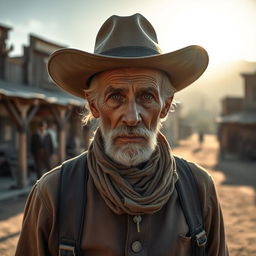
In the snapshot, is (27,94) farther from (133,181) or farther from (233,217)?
(133,181)

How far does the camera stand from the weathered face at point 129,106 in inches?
64.0

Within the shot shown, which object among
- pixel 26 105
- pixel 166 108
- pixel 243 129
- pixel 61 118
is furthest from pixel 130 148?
pixel 243 129

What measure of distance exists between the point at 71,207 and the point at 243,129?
22923 mm

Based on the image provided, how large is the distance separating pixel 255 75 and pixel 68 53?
80.5 ft

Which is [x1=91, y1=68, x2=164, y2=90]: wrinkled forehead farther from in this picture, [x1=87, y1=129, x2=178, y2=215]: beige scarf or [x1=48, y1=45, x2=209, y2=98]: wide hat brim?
[x1=87, y1=129, x2=178, y2=215]: beige scarf

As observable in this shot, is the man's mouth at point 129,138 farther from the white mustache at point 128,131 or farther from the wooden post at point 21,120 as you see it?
the wooden post at point 21,120

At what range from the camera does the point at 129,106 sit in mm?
1607

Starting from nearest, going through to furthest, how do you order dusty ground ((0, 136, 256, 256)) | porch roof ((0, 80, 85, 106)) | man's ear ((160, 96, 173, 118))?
man's ear ((160, 96, 173, 118))
dusty ground ((0, 136, 256, 256))
porch roof ((0, 80, 85, 106))

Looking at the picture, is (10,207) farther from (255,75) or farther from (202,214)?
(255,75)

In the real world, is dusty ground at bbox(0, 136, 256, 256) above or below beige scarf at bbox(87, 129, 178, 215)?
below

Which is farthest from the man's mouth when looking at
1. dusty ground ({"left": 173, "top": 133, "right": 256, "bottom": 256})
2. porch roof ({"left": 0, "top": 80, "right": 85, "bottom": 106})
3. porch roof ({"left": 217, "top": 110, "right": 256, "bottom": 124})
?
porch roof ({"left": 217, "top": 110, "right": 256, "bottom": 124})

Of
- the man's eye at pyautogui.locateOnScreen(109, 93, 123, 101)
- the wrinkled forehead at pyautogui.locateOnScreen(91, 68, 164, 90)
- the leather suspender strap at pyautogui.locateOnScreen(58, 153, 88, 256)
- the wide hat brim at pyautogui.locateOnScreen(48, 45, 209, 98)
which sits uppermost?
the wide hat brim at pyautogui.locateOnScreen(48, 45, 209, 98)

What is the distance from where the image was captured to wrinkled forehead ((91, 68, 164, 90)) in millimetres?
1637

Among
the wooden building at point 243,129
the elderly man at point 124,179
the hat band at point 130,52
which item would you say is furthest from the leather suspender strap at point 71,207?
the wooden building at point 243,129
